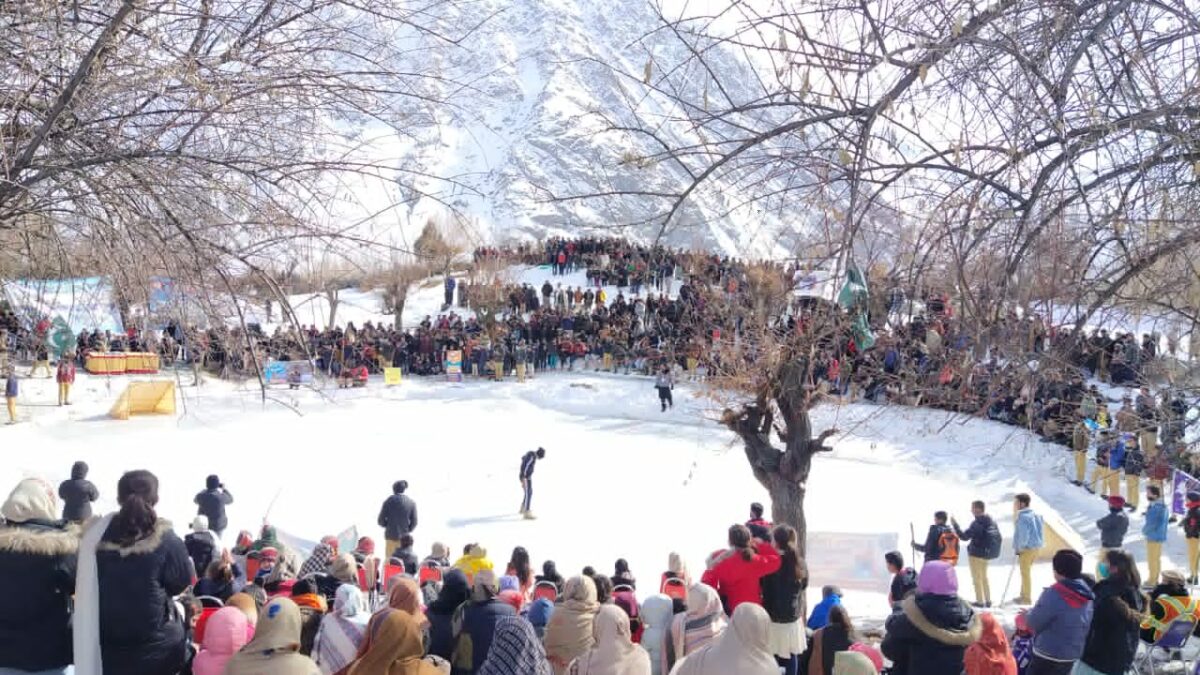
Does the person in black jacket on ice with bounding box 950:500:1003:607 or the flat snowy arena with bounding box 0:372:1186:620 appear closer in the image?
the person in black jacket on ice with bounding box 950:500:1003:607

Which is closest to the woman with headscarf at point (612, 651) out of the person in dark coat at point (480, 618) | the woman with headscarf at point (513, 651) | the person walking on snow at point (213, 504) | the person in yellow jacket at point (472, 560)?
the woman with headscarf at point (513, 651)

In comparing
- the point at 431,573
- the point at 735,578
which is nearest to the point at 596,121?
the point at 735,578

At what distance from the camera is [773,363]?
41.3 ft

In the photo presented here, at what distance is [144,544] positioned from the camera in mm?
4523

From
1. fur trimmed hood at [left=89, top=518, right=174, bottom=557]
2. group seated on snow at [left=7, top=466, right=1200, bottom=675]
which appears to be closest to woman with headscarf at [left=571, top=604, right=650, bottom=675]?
group seated on snow at [left=7, top=466, right=1200, bottom=675]

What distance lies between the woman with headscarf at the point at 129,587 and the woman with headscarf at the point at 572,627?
2.00m

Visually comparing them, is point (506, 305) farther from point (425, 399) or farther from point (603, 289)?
point (425, 399)

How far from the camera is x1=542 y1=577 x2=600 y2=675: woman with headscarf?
568 cm

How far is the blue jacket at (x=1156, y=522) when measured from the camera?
12469 millimetres

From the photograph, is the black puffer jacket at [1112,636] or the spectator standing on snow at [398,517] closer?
the black puffer jacket at [1112,636]

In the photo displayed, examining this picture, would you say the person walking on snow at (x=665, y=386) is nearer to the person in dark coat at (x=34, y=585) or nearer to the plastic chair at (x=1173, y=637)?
the plastic chair at (x=1173, y=637)

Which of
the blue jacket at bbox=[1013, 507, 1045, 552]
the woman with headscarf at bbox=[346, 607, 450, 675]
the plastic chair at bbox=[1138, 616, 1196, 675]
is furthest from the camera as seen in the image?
the blue jacket at bbox=[1013, 507, 1045, 552]

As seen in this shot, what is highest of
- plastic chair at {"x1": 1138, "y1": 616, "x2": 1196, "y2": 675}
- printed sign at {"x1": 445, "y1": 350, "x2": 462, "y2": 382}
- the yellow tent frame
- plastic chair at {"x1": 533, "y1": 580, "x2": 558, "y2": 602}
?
printed sign at {"x1": 445, "y1": 350, "x2": 462, "y2": 382}

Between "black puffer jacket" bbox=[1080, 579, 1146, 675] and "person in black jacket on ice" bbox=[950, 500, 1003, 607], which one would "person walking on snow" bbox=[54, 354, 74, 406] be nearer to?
"person in black jacket on ice" bbox=[950, 500, 1003, 607]
